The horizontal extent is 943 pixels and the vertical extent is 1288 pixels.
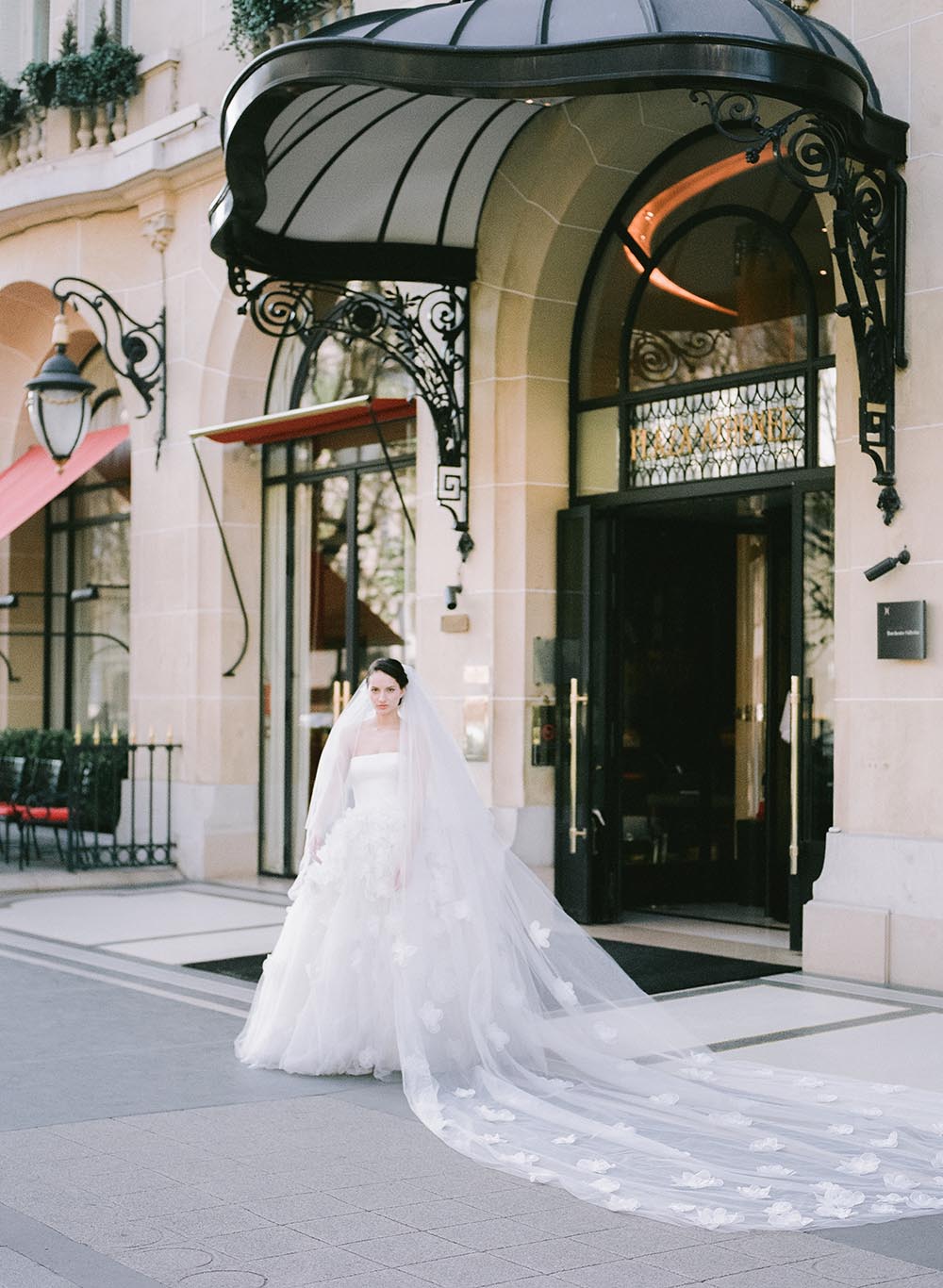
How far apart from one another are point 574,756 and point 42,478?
760 centimetres

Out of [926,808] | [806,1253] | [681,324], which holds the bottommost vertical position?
[806,1253]

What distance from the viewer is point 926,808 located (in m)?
9.13

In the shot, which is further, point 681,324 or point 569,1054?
point 681,324

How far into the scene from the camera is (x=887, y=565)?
30.3 ft

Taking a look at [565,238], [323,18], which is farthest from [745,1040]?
[323,18]

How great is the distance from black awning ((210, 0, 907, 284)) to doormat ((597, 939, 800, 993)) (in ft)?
15.5

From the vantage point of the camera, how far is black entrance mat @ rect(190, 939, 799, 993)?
949 cm

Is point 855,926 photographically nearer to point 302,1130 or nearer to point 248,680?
point 302,1130

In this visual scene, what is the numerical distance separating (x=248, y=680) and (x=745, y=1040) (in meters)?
8.20

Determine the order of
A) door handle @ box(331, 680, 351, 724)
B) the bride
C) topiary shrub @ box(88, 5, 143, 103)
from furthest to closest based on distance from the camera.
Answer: topiary shrub @ box(88, 5, 143, 103) → door handle @ box(331, 680, 351, 724) → the bride

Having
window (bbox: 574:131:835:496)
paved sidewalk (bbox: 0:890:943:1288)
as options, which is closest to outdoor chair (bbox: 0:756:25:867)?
window (bbox: 574:131:835:496)

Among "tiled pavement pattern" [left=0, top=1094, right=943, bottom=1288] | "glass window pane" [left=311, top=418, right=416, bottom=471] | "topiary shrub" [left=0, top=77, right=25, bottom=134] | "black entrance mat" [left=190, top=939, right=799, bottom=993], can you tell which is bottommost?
"tiled pavement pattern" [left=0, top=1094, right=943, bottom=1288]

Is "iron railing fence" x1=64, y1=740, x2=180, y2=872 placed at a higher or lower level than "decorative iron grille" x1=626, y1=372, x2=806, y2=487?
lower

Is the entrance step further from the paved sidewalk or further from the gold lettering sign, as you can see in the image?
the gold lettering sign
